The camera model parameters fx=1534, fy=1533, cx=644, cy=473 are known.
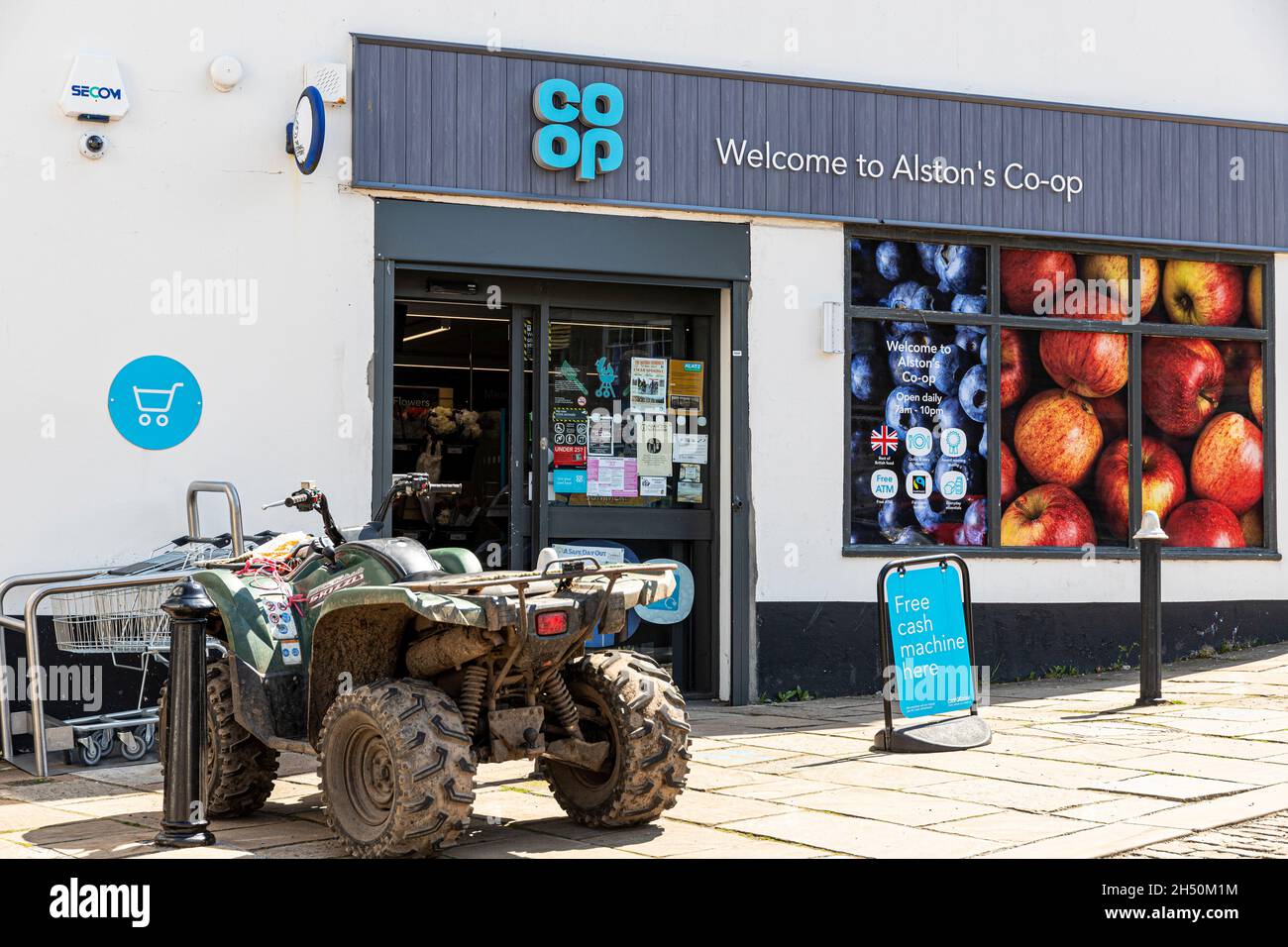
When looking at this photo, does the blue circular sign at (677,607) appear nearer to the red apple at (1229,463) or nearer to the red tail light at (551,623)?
the red apple at (1229,463)

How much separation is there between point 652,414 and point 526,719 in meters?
4.77

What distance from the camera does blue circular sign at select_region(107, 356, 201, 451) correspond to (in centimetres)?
880

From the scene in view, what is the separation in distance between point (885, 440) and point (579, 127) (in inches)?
119

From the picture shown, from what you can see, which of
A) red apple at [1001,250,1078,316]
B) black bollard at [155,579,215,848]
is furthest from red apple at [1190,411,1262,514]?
black bollard at [155,579,215,848]

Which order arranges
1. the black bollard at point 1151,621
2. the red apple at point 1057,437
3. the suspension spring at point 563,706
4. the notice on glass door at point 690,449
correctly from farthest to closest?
the red apple at point 1057,437 < the notice on glass door at point 690,449 < the black bollard at point 1151,621 < the suspension spring at point 563,706

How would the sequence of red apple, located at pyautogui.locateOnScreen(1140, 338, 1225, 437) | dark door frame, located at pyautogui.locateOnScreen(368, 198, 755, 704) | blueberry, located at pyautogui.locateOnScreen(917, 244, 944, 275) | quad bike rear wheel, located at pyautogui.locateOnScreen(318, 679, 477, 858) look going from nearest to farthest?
1. quad bike rear wheel, located at pyautogui.locateOnScreen(318, 679, 477, 858)
2. dark door frame, located at pyautogui.locateOnScreen(368, 198, 755, 704)
3. blueberry, located at pyautogui.locateOnScreen(917, 244, 944, 275)
4. red apple, located at pyautogui.locateOnScreen(1140, 338, 1225, 437)

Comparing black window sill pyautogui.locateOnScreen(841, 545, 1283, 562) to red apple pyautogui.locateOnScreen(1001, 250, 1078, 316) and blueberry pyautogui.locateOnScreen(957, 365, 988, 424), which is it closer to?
blueberry pyautogui.locateOnScreen(957, 365, 988, 424)

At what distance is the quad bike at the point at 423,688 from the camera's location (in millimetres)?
5367

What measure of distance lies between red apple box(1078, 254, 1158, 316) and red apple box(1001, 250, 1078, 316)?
0.14 metres

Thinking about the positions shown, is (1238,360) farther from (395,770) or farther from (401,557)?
(395,770)

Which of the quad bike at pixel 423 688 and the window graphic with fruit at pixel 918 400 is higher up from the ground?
the window graphic with fruit at pixel 918 400

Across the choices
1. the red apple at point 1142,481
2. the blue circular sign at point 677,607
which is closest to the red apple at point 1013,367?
the red apple at point 1142,481

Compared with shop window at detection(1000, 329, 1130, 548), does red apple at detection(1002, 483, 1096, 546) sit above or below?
below

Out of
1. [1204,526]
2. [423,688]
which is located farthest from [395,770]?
[1204,526]
